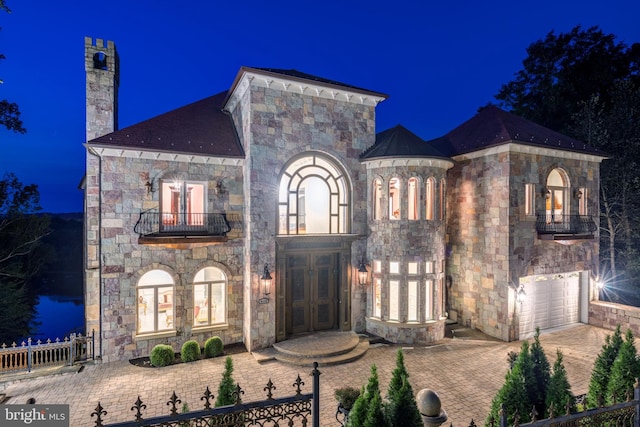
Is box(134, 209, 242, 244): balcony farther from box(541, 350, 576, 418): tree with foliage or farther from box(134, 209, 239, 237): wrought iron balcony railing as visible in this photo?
box(541, 350, 576, 418): tree with foliage

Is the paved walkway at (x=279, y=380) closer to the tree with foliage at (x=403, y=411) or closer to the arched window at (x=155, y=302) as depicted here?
the arched window at (x=155, y=302)

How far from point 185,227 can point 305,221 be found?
474cm

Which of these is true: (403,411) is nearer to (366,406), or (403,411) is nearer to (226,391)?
(366,406)

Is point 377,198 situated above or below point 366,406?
above

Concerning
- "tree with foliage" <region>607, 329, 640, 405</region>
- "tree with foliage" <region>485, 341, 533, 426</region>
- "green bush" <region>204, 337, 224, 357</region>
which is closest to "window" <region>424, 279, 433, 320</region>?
"tree with foliage" <region>607, 329, 640, 405</region>

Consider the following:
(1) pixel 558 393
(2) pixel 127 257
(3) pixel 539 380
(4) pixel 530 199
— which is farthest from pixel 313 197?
(1) pixel 558 393

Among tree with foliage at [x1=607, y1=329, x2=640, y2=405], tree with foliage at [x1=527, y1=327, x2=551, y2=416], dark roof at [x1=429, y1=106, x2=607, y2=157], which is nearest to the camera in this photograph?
tree with foliage at [x1=527, y1=327, x2=551, y2=416]

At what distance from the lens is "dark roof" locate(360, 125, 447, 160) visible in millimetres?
12594

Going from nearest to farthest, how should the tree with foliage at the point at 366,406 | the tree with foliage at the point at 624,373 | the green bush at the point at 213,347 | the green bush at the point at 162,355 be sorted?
the tree with foliage at the point at 366,406 → the tree with foliage at the point at 624,373 → the green bush at the point at 162,355 → the green bush at the point at 213,347

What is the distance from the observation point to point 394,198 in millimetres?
13586

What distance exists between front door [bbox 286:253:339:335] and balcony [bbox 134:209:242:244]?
2.57 meters

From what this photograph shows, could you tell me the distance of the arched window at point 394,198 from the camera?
518 inches

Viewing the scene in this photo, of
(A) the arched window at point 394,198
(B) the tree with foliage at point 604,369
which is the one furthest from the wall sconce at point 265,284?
(B) the tree with foliage at point 604,369

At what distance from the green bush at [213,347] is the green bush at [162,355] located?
3.45ft
